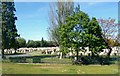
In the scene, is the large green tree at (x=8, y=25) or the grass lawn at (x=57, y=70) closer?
the grass lawn at (x=57, y=70)

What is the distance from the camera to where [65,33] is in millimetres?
37719

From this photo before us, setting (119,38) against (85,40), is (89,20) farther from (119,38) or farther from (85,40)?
(119,38)

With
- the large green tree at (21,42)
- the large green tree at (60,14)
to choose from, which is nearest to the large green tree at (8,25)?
the large green tree at (60,14)

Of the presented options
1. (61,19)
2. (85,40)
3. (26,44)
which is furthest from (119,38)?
(26,44)

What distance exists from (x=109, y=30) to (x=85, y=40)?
1442cm

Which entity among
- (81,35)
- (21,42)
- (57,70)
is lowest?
(57,70)

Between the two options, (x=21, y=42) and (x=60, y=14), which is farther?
(x=21, y=42)

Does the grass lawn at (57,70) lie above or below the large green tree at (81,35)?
below

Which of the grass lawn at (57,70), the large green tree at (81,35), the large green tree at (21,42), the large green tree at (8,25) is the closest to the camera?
the grass lawn at (57,70)

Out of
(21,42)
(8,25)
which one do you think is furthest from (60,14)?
(21,42)

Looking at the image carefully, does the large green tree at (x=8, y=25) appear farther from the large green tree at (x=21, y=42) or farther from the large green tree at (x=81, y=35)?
the large green tree at (x=21, y=42)

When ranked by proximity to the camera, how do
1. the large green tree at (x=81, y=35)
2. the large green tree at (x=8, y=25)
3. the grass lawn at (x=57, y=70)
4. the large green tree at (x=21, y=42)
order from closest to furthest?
the grass lawn at (x=57, y=70), the large green tree at (x=81, y=35), the large green tree at (x=8, y=25), the large green tree at (x=21, y=42)

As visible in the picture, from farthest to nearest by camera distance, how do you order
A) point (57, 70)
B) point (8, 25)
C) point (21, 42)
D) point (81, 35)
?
point (21, 42)
point (8, 25)
point (81, 35)
point (57, 70)

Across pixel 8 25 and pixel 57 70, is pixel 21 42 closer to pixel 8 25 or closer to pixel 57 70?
pixel 8 25
